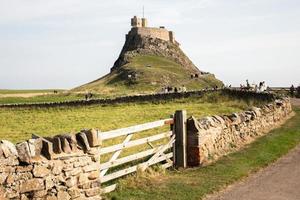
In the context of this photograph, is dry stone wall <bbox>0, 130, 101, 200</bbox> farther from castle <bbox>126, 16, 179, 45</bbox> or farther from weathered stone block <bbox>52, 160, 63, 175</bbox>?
castle <bbox>126, 16, 179, 45</bbox>

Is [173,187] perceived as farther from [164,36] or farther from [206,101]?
[164,36]

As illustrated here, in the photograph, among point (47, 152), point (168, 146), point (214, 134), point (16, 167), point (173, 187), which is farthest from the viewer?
point (214, 134)

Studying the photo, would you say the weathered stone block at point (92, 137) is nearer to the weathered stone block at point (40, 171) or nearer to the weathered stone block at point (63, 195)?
the weathered stone block at point (63, 195)

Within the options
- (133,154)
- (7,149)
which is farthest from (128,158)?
(7,149)

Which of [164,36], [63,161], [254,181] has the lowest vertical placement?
[254,181]

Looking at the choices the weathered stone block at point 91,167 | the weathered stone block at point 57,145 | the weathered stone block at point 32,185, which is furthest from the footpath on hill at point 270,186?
the weathered stone block at point 32,185

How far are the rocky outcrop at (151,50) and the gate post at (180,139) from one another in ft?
320

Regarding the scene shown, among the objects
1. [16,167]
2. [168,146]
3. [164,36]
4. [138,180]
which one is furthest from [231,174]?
[164,36]

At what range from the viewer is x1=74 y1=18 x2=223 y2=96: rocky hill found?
8444 centimetres

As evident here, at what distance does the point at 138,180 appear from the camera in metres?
11.5

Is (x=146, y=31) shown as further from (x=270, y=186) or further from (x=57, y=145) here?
(x=57, y=145)

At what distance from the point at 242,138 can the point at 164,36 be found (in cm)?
11365

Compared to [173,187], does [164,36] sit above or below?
above

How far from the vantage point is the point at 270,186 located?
11.6 m
